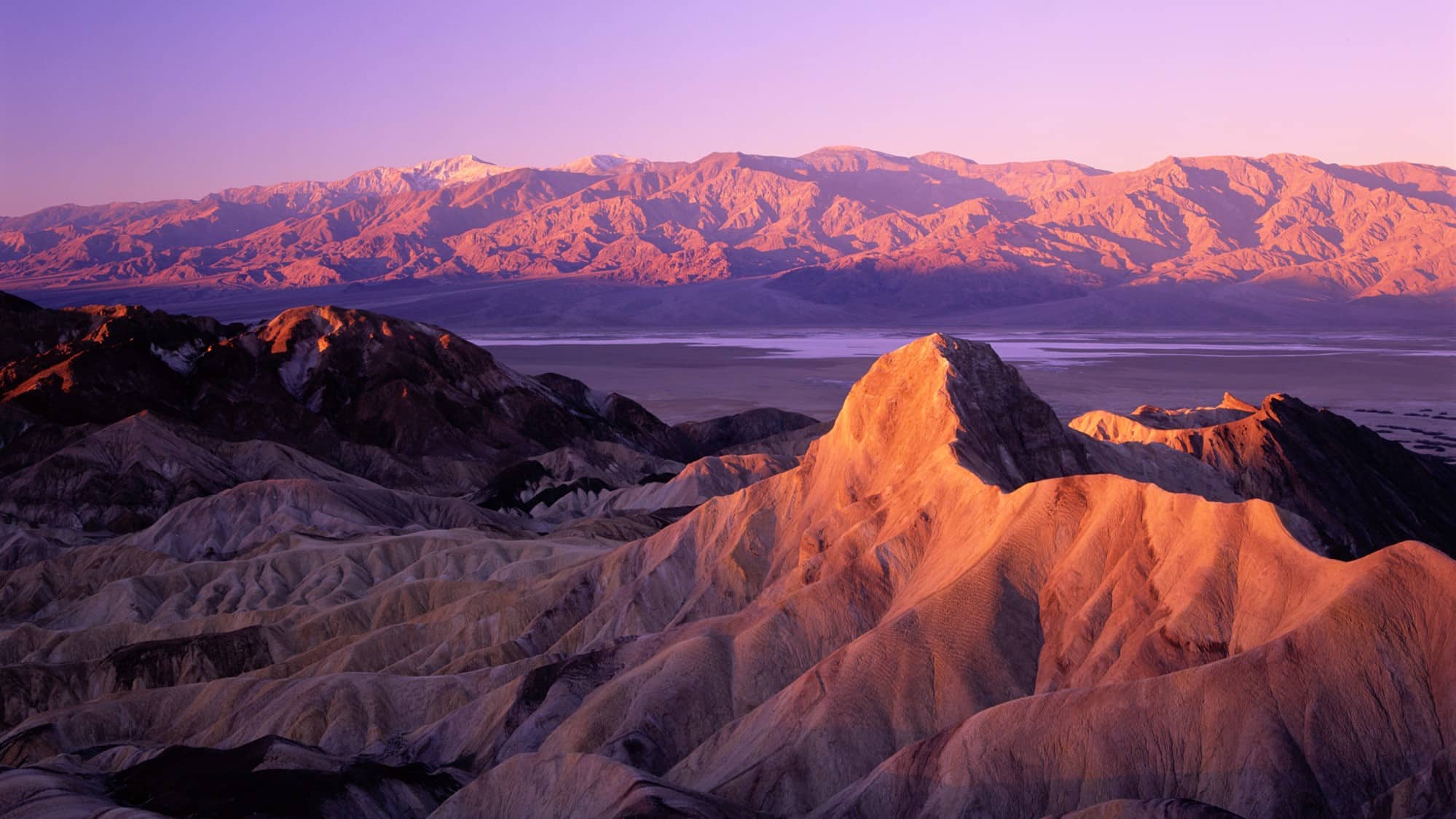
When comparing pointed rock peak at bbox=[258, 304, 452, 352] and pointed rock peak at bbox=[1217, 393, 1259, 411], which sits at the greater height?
pointed rock peak at bbox=[258, 304, 452, 352]

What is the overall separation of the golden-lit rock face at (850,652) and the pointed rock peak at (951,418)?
4.3 inches

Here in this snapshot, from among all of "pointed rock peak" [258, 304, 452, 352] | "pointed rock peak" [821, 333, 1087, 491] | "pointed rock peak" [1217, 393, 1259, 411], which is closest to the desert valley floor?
"pointed rock peak" [1217, 393, 1259, 411]

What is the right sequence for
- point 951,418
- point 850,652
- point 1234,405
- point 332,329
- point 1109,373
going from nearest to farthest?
point 850,652
point 951,418
point 1234,405
point 332,329
point 1109,373

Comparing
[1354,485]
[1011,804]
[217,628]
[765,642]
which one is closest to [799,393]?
[1354,485]

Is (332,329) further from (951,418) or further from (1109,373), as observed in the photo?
(1109,373)

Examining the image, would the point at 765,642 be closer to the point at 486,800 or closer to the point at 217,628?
the point at 486,800

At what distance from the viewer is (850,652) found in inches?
1007

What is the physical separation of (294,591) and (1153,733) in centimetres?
3794

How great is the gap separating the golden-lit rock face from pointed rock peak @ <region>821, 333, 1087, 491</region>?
4.3 inches

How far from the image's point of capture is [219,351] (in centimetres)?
9038

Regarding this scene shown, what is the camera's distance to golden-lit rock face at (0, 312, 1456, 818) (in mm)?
19500

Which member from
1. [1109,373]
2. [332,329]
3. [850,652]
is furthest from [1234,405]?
[1109,373]

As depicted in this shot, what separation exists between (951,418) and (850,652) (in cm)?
1084

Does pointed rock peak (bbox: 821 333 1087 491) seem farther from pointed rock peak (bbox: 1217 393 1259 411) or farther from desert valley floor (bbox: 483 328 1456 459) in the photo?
desert valley floor (bbox: 483 328 1456 459)
